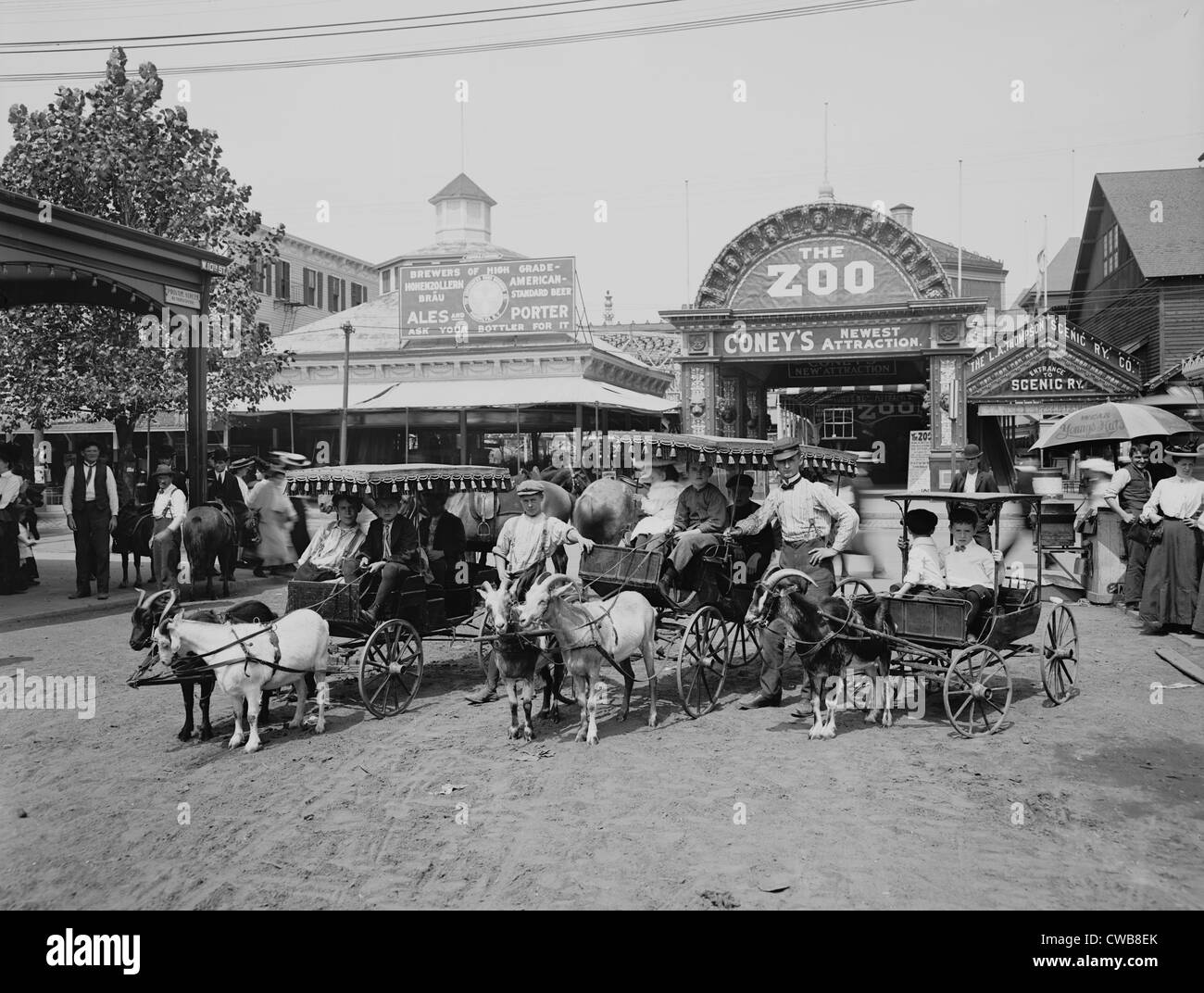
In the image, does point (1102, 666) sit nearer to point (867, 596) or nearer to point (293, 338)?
point (867, 596)

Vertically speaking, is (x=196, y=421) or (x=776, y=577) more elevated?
(x=196, y=421)

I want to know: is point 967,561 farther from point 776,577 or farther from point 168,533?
point 168,533

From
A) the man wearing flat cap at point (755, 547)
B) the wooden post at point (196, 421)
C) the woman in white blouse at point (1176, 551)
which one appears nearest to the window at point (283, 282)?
the wooden post at point (196, 421)

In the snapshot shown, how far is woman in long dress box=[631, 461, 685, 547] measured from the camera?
9.55 meters

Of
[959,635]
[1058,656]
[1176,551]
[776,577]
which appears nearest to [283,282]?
[1176,551]

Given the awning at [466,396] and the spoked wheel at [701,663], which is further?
the awning at [466,396]

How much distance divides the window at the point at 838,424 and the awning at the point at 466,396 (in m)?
11.1

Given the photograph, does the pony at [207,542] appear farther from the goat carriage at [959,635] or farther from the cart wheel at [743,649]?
the goat carriage at [959,635]

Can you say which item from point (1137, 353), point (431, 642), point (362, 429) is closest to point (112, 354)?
point (431, 642)

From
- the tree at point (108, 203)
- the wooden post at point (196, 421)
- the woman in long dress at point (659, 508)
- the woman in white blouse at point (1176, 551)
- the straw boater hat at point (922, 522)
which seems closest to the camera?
the straw boater hat at point (922, 522)

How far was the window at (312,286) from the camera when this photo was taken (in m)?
41.3

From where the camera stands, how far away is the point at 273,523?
1734cm

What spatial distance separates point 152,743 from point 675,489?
18.1 feet

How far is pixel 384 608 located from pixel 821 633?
12.0 ft
